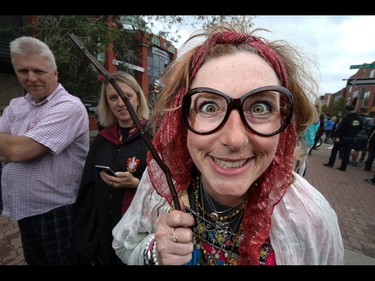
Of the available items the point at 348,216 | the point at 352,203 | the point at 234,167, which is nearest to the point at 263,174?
the point at 234,167

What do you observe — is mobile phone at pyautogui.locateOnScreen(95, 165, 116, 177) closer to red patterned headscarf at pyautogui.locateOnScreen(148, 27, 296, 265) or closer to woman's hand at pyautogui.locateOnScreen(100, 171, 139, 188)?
woman's hand at pyautogui.locateOnScreen(100, 171, 139, 188)

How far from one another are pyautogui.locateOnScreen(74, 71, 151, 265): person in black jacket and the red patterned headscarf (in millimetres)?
667

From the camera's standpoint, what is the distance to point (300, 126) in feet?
3.69

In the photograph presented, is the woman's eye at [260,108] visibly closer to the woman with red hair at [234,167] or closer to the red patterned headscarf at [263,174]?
the woman with red hair at [234,167]

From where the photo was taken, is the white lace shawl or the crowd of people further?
the white lace shawl

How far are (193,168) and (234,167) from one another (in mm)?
366

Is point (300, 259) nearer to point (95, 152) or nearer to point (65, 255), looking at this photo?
point (95, 152)

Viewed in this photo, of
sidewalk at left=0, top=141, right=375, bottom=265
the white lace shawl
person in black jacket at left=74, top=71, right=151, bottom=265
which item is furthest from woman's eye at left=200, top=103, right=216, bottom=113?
sidewalk at left=0, top=141, right=375, bottom=265

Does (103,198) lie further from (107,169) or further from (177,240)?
(177,240)

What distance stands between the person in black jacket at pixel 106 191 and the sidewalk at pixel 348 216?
1.52 meters

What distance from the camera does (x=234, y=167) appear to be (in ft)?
2.66

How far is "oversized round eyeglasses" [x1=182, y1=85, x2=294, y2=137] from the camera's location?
2.52ft
